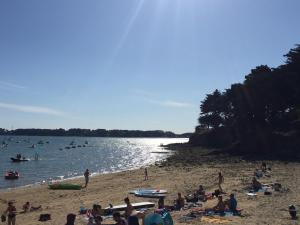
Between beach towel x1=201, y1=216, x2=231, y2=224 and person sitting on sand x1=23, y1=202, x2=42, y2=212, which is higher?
beach towel x1=201, y1=216, x2=231, y2=224

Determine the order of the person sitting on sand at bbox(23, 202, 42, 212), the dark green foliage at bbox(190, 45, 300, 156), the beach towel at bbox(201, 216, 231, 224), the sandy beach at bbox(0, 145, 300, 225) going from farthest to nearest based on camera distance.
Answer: the dark green foliage at bbox(190, 45, 300, 156)
the person sitting on sand at bbox(23, 202, 42, 212)
the sandy beach at bbox(0, 145, 300, 225)
the beach towel at bbox(201, 216, 231, 224)

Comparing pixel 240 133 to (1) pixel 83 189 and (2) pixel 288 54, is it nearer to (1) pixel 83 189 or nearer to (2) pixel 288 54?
(2) pixel 288 54

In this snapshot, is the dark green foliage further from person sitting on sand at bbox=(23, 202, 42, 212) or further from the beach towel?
the beach towel

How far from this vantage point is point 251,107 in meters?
64.8

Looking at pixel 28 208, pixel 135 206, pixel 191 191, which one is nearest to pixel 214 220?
pixel 135 206

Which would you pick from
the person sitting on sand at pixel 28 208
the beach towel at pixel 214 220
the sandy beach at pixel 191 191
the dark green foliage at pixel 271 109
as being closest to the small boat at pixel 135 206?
the sandy beach at pixel 191 191

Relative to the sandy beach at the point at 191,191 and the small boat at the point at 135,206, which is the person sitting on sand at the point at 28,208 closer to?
the sandy beach at the point at 191,191

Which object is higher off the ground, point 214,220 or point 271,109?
point 271,109

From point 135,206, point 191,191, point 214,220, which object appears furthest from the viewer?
point 191,191

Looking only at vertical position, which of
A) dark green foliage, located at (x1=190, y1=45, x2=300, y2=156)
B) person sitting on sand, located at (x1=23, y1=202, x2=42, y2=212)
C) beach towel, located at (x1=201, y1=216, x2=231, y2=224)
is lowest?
person sitting on sand, located at (x1=23, y1=202, x2=42, y2=212)

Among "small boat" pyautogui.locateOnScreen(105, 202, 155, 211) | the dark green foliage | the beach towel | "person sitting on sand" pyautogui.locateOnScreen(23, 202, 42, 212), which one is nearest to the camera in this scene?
the beach towel

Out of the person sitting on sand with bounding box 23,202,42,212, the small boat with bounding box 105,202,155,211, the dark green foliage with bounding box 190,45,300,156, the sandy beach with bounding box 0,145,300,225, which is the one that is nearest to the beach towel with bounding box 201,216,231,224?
the sandy beach with bounding box 0,145,300,225

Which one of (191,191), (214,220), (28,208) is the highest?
(191,191)

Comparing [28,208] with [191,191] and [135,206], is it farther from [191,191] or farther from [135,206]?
[191,191]
